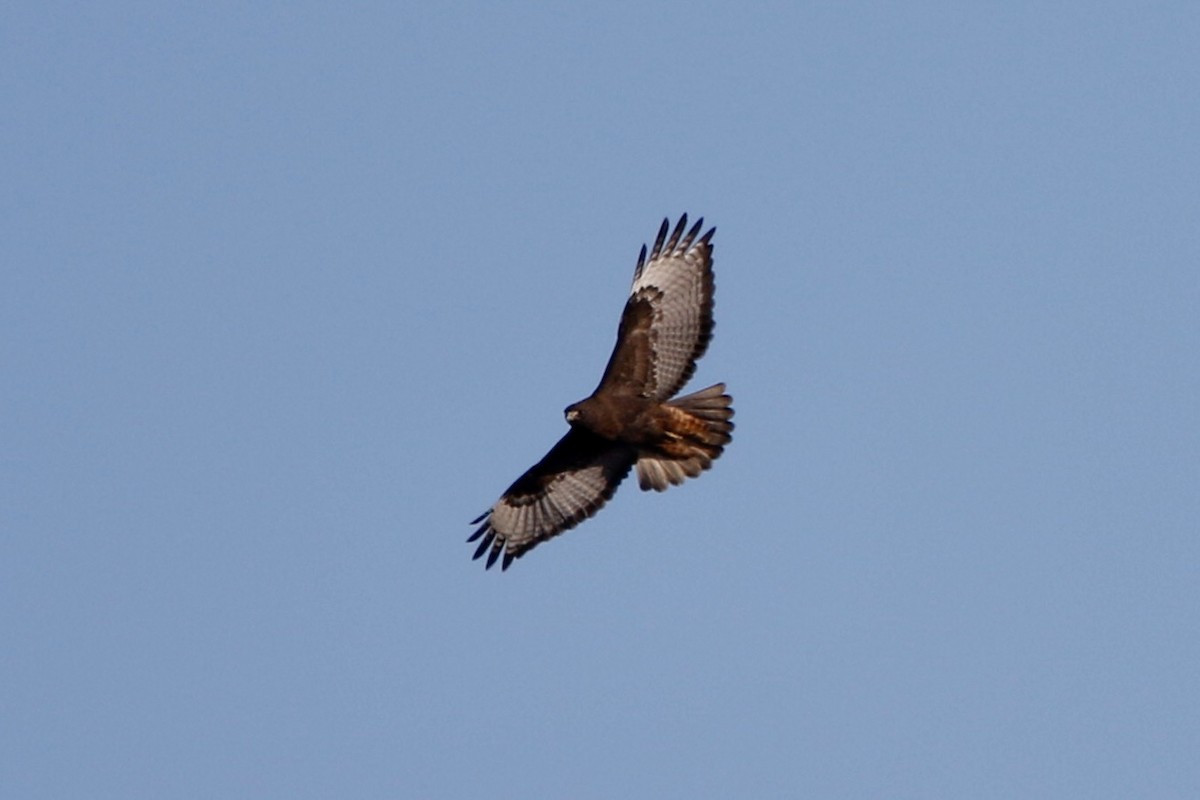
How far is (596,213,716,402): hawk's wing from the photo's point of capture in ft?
58.5

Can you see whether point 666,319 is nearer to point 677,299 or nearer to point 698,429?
point 677,299

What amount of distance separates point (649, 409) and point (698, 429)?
45 centimetres

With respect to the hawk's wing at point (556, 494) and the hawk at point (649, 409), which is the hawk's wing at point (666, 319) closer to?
the hawk at point (649, 409)

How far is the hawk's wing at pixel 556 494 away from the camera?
18500 mm

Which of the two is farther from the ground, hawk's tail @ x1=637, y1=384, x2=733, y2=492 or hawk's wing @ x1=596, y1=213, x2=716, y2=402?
hawk's wing @ x1=596, y1=213, x2=716, y2=402

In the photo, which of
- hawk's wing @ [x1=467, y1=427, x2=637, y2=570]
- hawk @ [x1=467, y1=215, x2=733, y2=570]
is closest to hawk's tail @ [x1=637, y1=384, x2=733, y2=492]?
hawk @ [x1=467, y1=215, x2=733, y2=570]

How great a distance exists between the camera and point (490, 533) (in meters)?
19.1

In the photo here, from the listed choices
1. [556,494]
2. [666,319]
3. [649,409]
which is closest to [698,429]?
[649,409]

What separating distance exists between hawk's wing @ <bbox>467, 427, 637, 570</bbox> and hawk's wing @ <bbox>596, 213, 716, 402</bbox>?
2.54 ft

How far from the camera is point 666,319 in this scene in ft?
59.0

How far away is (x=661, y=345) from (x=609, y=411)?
0.75 meters

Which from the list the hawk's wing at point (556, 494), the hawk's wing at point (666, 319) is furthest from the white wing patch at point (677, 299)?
the hawk's wing at point (556, 494)

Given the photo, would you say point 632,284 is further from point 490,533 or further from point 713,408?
point 490,533

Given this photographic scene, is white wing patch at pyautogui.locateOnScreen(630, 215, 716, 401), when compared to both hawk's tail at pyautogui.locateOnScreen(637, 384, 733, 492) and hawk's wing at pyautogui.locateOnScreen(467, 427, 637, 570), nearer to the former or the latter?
hawk's tail at pyautogui.locateOnScreen(637, 384, 733, 492)
